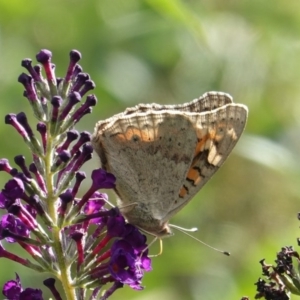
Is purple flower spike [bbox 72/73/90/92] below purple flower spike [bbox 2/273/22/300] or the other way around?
the other way around

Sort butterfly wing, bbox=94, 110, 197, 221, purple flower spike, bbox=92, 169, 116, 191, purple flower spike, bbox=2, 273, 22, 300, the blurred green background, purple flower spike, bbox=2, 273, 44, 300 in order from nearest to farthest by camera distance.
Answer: purple flower spike, bbox=2, 273, 44, 300
purple flower spike, bbox=2, 273, 22, 300
purple flower spike, bbox=92, 169, 116, 191
butterfly wing, bbox=94, 110, 197, 221
the blurred green background

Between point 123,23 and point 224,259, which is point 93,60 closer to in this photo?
point 123,23

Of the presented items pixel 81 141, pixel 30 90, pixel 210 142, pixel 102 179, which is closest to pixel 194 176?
pixel 210 142

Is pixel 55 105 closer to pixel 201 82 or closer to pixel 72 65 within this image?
pixel 72 65

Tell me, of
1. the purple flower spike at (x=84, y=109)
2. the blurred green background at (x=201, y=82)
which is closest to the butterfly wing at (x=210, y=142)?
the purple flower spike at (x=84, y=109)

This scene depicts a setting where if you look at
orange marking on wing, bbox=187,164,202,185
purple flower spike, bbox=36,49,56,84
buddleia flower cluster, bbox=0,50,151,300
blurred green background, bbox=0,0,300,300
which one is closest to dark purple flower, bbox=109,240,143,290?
buddleia flower cluster, bbox=0,50,151,300

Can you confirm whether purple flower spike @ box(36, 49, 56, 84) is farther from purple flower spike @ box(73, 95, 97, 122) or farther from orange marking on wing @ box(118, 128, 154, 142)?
orange marking on wing @ box(118, 128, 154, 142)

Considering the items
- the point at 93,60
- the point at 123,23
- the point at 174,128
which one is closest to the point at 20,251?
the point at 93,60
